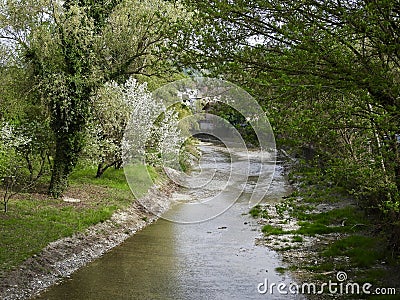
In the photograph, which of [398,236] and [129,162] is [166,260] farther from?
[129,162]

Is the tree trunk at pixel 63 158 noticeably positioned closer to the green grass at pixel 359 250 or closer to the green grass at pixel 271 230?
the green grass at pixel 271 230

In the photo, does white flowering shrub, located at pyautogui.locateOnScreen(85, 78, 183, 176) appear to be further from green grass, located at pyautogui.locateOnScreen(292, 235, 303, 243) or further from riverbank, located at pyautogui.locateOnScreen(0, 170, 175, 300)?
green grass, located at pyautogui.locateOnScreen(292, 235, 303, 243)

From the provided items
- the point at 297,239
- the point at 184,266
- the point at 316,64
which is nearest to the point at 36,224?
the point at 184,266

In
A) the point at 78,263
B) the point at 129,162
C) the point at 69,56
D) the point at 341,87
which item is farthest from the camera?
the point at 129,162

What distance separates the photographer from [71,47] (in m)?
17.4

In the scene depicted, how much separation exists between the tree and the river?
484cm

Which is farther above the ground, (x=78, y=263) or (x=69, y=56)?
(x=69, y=56)

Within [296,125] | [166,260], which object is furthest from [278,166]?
[296,125]

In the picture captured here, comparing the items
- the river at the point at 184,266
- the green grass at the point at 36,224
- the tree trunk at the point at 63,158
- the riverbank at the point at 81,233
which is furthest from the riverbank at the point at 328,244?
the tree trunk at the point at 63,158

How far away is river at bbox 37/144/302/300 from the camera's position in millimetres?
10656

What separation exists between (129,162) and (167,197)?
102 inches

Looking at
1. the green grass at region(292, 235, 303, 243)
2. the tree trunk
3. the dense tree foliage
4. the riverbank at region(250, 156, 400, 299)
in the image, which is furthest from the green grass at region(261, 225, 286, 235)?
the dense tree foliage

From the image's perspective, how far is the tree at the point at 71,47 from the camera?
17.2 metres

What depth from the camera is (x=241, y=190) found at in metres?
25.6
